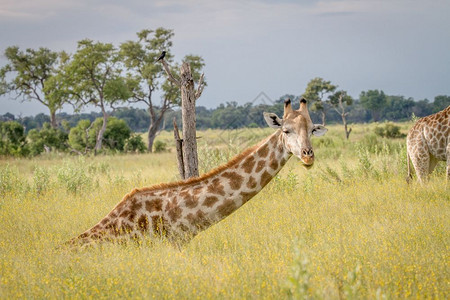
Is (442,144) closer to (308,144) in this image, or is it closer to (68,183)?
(308,144)

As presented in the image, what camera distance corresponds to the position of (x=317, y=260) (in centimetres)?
582

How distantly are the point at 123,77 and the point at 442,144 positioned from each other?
121 ft

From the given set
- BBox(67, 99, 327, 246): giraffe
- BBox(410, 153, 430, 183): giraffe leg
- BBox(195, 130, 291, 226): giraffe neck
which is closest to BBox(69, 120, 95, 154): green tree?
BBox(410, 153, 430, 183): giraffe leg

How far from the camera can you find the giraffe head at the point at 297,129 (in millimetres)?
5863

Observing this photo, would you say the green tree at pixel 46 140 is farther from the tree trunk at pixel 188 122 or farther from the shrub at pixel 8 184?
the tree trunk at pixel 188 122

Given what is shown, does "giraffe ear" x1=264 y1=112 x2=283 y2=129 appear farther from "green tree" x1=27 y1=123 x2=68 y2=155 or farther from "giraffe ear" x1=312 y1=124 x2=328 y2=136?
"green tree" x1=27 y1=123 x2=68 y2=155

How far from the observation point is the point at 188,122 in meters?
9.03

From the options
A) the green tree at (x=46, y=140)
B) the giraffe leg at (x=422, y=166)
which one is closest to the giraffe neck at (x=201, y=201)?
the giraffe leg at (x=422, y=166)

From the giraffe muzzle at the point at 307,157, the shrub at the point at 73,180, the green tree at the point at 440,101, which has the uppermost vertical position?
the green tree at the point at 440,101

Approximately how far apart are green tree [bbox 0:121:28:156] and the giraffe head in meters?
30.5

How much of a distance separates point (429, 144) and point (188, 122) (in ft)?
19.5

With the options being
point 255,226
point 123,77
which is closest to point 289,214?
point 255,226

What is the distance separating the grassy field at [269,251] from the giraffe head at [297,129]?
120 centimetres

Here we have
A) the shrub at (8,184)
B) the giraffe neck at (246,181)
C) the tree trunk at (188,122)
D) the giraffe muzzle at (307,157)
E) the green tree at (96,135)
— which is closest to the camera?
the giraffe muzzle at (307,157)
